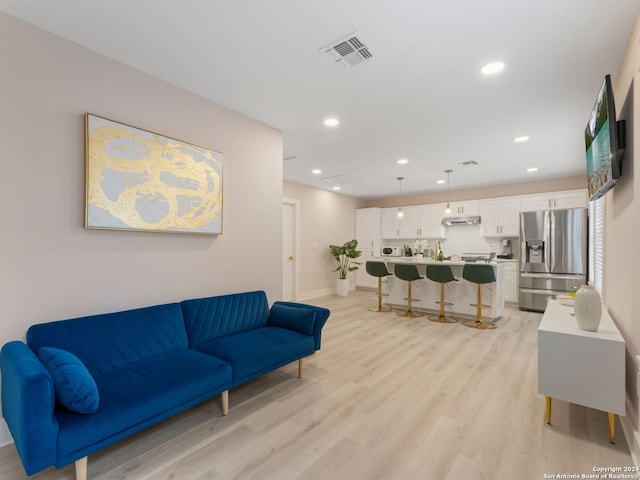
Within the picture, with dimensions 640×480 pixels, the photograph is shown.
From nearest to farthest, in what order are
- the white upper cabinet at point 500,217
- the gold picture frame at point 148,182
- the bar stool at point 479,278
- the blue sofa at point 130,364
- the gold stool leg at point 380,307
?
the blue sofa at point 130,364
the gold picture frame at point 148,182
the bar stool at point 479,278
the gold stool leg at point 380,307
the white upper cabinet at point 500,217

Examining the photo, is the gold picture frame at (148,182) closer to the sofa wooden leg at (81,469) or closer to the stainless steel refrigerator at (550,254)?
the sofa wooden leg at (81,469)

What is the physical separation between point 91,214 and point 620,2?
3.69m

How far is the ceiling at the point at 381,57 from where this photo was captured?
1909mm

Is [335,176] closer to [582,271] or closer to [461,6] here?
[461,6]

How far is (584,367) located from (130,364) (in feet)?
10.2

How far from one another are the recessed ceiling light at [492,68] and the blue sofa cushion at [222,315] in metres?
2.91

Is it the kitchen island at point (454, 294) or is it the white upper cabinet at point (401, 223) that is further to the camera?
the white upper cabinet at point (401, 223)

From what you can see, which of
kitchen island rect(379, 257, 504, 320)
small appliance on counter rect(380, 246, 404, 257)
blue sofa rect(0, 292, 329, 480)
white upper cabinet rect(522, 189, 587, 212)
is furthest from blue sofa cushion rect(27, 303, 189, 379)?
white upper cabinet rect(522, 189, 587, 212)

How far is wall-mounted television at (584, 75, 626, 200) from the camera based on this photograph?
2.00m

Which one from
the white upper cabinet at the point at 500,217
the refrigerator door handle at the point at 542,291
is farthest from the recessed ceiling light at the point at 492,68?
the white upper cabinet at the point at 500,217

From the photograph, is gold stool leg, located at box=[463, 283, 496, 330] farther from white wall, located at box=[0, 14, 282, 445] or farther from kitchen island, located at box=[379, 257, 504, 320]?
white wall, located at box=[0, 14, 282, 445]

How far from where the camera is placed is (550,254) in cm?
564

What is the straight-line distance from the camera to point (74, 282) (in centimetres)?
220

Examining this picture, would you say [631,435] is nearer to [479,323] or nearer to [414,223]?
[479,323]
